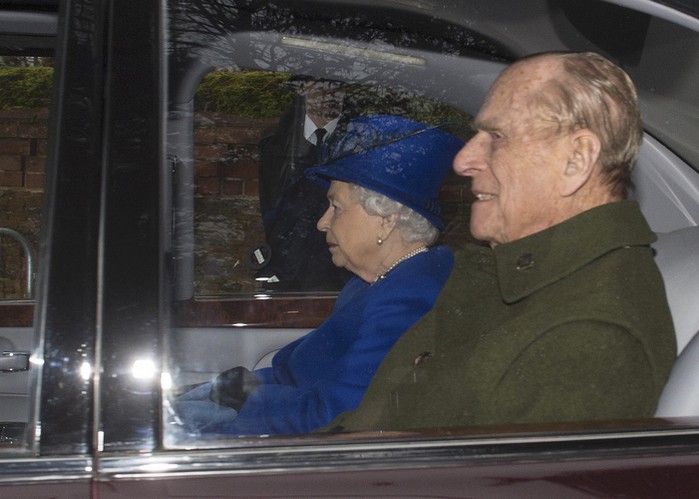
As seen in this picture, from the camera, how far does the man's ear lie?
6.23 ft

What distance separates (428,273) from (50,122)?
33.2 inches

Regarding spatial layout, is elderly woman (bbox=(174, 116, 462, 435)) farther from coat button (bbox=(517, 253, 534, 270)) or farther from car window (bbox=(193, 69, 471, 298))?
coat button (bbox=(517, 253, 534, 270))

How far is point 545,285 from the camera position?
178 centimetres

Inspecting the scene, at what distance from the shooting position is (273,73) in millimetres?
2012

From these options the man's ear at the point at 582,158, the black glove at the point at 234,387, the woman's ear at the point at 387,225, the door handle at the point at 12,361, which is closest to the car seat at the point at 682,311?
the man's ear at the point at 582,158

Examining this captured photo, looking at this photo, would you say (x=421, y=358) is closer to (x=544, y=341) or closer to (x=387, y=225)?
(x=544, y=341)

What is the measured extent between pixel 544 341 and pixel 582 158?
40cm

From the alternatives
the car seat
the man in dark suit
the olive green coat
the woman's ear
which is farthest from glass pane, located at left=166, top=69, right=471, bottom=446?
the car seat

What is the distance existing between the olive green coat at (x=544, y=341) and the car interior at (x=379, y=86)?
0.09 m

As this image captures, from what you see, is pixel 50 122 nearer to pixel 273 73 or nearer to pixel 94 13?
pixel 94 13

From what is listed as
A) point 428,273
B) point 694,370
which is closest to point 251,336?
point 428,273

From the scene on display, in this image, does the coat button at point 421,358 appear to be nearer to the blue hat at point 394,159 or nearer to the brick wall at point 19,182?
the blue hat at point 394,159

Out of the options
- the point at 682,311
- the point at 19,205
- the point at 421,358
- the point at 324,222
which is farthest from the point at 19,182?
the point at 682,311

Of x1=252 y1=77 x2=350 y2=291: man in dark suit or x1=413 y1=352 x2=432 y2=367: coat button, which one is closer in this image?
x1=413 y1=352 x2=432 y2=367: coat button
